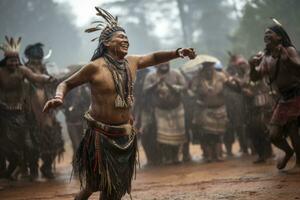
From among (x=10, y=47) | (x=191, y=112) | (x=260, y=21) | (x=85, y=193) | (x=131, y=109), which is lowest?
(x=85, y=193)

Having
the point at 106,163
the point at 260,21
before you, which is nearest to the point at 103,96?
the point at 106,163

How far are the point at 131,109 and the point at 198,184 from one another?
5.80ft

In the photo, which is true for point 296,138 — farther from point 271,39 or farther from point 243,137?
point 243,137

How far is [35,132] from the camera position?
8.66 metres

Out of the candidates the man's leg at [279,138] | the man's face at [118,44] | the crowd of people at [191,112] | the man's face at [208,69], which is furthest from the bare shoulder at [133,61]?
the man's face at [208,69]

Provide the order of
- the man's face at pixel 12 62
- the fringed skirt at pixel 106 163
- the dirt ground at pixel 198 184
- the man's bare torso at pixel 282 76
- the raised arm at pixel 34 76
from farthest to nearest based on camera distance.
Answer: the man's face at pixel 12 62 → the raised arm at pixel 34 76 → the man's bare torso at pixel 282 76 → the dirt ground at pixel 198 184 → the fringed skirt at pixel 106 163

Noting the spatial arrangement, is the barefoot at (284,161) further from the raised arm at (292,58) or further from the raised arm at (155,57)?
the raised arm at (155,57)

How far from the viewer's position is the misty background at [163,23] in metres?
20.8

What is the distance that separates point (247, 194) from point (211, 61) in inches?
190

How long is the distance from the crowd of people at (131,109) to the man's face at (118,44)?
0.01m

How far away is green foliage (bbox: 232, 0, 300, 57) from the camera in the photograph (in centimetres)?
1723

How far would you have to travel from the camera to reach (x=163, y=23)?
46531 millimetres

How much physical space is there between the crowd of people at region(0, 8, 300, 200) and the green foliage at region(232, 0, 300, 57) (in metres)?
7.08

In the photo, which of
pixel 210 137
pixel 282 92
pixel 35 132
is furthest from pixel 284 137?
pixel 35 132
